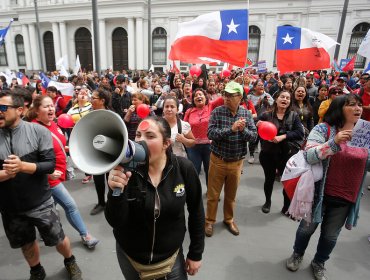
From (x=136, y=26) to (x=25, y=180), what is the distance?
26.1m

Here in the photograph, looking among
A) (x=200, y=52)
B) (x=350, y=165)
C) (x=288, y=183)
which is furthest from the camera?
(x=200, y=52)

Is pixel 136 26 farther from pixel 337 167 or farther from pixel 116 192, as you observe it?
pixel 116 192

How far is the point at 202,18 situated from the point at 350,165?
3589 mm

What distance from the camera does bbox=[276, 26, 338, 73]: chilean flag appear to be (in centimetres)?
528

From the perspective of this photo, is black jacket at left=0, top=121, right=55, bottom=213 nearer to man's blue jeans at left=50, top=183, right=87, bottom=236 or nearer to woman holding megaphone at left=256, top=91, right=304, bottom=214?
man's blue jeans at left=50, top=183, right=87, bottom=236

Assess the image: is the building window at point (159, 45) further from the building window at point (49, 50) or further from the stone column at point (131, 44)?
the building window at point (49, 50)

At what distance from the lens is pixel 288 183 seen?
248 centimetres

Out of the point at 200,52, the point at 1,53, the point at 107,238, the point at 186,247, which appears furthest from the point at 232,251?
the point at 1,53

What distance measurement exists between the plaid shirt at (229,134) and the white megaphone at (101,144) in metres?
2.01

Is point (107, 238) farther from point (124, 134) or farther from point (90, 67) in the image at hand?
point (90, 67)

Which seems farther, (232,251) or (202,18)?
(202,18)

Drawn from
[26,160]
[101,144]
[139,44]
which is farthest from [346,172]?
[139,44]

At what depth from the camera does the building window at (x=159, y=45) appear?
2639 centimetres

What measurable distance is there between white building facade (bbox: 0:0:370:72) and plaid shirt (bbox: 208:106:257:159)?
20.6m
